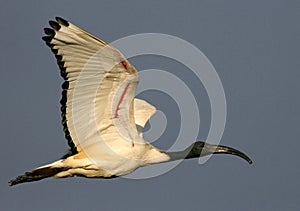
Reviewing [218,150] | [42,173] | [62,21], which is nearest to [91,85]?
[62,21]

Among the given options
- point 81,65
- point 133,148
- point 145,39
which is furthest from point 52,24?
point 133,148

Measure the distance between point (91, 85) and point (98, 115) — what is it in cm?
71

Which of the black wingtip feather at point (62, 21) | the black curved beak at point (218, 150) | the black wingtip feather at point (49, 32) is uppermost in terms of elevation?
the black wingtip feather at point (62, 21)

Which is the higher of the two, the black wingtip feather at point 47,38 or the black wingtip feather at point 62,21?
the black wingtip feather at point 62,21

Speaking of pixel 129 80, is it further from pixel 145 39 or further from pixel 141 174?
pixel 141 174

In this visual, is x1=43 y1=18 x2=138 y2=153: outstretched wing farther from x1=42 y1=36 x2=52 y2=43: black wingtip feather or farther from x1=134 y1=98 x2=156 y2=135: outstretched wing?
x1=134 y1=98 x2=156 y2=135: outstretched wing

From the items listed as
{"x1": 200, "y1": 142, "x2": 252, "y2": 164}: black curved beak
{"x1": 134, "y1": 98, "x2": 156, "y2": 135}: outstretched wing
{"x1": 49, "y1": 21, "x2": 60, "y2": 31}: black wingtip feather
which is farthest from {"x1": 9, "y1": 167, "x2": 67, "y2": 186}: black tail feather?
{"x1": 49, "y1": 21, "x2": 60, "y2": 31}: black wingtip feather

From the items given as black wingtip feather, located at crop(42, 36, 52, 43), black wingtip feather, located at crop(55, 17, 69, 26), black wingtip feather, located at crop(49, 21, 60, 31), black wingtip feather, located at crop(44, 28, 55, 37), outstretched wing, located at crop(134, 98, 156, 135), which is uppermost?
black wingtip feather, located at crop(55, 17, 69, 26)

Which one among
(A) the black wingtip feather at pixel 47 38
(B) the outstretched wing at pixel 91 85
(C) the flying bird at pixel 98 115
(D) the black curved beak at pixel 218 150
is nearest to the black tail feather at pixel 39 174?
(C) the flying bird at pixel 98 115

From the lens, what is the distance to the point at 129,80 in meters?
9.15

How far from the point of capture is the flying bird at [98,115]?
884 centimetres

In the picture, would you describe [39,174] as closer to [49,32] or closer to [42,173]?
[42,173]

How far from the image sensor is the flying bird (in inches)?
348

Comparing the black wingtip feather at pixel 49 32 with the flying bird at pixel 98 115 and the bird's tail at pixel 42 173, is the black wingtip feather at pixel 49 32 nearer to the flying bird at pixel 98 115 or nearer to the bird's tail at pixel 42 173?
the flying bird at pixel 98 115
